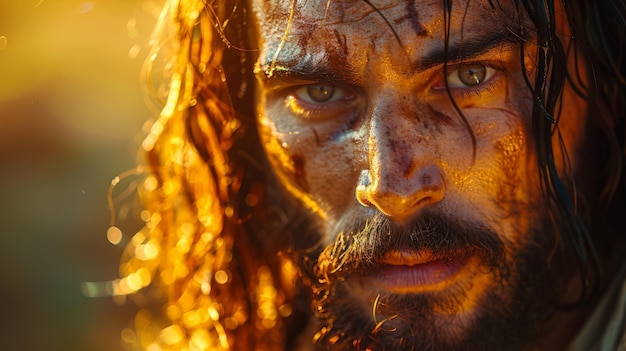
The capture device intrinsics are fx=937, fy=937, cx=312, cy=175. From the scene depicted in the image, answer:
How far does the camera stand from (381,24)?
5.98 ft

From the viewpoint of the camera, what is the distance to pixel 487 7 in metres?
1.79


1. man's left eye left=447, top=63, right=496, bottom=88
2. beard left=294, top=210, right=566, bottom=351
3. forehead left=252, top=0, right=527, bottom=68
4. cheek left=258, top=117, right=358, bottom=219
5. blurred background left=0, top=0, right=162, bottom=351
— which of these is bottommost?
blurred background left=0, top=0, right=162, bottom=351

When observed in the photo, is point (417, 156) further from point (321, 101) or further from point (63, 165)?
point (63, 165)

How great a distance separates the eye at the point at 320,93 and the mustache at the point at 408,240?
0.83ft

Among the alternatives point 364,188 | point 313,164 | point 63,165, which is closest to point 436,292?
point 364,188

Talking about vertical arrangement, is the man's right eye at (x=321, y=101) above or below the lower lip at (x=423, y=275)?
above

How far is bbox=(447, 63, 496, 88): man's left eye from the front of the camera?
1.85 metres

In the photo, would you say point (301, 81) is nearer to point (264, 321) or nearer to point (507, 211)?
point (507, 211)

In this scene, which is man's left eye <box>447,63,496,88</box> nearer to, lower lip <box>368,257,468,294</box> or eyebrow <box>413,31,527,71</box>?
eyebrow <box>413,31,527,71</box>

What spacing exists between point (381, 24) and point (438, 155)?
28cm

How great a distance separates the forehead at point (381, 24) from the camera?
179cm

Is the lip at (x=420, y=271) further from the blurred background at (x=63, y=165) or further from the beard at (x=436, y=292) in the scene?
the blurred background at (x=63, y=165)

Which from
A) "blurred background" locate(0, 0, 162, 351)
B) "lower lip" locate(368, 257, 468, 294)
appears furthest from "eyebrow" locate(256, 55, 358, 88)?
"blurred background" locate(0, 0, 162, 351)

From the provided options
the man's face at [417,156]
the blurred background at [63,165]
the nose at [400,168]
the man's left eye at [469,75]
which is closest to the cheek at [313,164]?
the man's face at [417,156]
